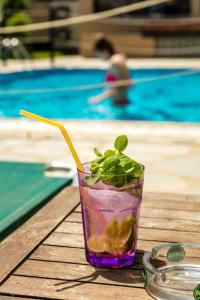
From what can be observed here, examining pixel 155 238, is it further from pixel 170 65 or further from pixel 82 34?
pixel 82 34

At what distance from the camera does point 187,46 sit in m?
17.2

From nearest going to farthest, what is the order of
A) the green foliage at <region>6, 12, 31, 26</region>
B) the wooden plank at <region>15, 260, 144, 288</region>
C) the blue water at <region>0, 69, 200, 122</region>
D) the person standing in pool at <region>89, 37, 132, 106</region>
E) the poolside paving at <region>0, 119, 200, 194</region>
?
the wooden plank at <region>15, 260, 144, 288</region>, the poolside paving at <region>0, 119, 200, 194</region>, the person standing in pool at <region>89, 37, 132, 106</region>, the blue water at <region>0, 69, 200, 122</region>, the green foliage at <region>6, 12, 31, 26</region>

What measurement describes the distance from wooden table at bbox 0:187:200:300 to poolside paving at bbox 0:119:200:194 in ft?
6.12

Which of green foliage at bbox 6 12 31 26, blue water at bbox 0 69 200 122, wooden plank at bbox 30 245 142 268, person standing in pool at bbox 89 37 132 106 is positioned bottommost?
blue water at bbox 0 69 200 122

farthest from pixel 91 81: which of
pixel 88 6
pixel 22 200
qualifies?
pixel 22 200

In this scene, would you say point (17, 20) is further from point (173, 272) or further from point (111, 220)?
point (173, 272)

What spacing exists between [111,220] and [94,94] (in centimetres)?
1035

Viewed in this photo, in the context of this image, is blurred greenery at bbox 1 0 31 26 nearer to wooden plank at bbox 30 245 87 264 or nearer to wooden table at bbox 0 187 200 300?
wooden table at bbox 0 187 200 300

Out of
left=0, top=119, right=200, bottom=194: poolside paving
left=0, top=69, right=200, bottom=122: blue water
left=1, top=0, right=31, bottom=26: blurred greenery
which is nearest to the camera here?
left=0, top=119, right=200, bottom=194: poolside paving

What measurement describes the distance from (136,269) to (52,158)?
11.0 feet

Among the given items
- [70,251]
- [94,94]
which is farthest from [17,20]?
[70,251]

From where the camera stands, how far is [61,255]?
5.75ft

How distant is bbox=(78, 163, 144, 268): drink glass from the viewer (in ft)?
5.36

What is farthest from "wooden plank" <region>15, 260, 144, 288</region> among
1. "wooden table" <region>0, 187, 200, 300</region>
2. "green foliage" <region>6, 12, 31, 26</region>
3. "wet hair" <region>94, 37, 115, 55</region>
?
"green foliage" <region>6, 12, 31, 26</region>
